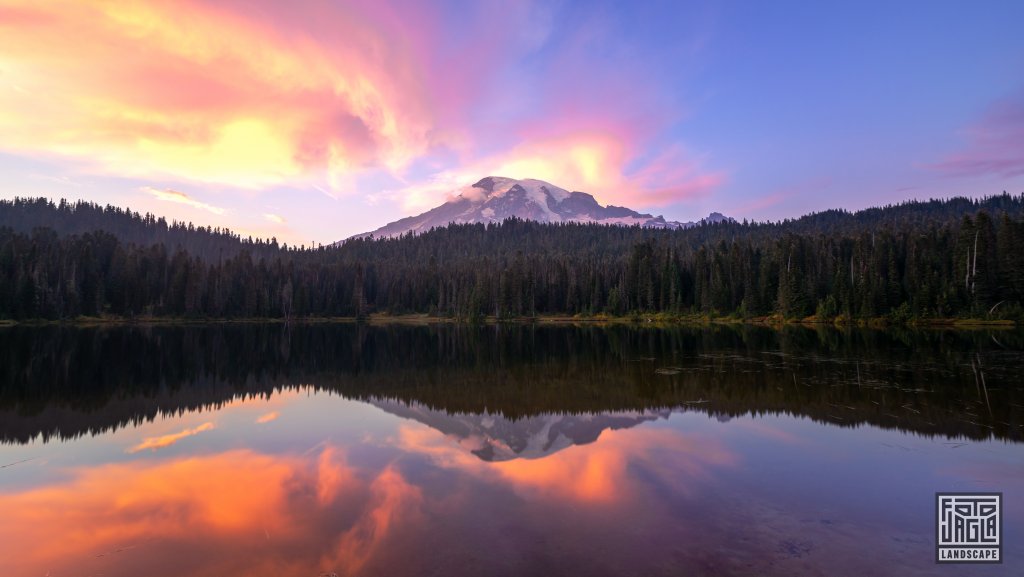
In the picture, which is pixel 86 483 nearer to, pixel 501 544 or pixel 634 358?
pixel 501 544

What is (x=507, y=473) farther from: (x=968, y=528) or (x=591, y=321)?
(x=591, y=321)

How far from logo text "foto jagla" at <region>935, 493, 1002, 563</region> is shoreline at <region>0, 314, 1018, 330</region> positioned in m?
83.1

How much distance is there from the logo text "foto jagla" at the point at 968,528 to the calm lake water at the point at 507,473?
261 millimetres

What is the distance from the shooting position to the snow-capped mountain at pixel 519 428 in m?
17.0

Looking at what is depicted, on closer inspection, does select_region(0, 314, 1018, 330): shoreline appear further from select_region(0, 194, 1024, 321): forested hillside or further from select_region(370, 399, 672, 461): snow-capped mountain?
select_region(370, 399, 672, 461): snow-capped mountain

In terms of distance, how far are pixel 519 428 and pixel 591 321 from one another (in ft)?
371

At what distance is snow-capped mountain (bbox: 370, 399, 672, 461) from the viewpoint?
1700cm

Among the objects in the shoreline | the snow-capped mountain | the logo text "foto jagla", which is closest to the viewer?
the logo text "foto jagla"

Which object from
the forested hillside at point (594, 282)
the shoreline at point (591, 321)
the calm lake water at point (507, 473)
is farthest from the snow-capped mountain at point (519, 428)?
Result: the forested hillside at point (594, 282)

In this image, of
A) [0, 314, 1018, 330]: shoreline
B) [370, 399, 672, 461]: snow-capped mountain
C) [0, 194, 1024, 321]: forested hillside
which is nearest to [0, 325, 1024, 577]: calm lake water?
[370, 399, 672, 461]: snow-capped mountain

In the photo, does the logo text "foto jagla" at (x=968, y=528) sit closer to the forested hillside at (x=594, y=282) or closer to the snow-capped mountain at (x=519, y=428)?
the snow-capped mountain at (x=519, y=428)

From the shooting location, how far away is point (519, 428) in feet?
63.7

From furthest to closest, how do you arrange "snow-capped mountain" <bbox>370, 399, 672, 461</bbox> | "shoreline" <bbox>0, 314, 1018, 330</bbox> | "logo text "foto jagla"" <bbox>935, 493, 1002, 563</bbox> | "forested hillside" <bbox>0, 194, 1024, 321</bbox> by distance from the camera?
1. "forested hillside" <bbox>0, 194, 1024, 321</bbox>
2. "shoreline" <bbox>0, 314, 1018, 330</bbox>
3. "snow-capped mountain" <bbox>370, 399, 672, 461</bbox>
4. "logo text "foto jagla"" <bbox>935, 493, 1002, 563</bbox>

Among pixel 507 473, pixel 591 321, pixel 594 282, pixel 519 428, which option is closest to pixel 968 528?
pixel 507 473
